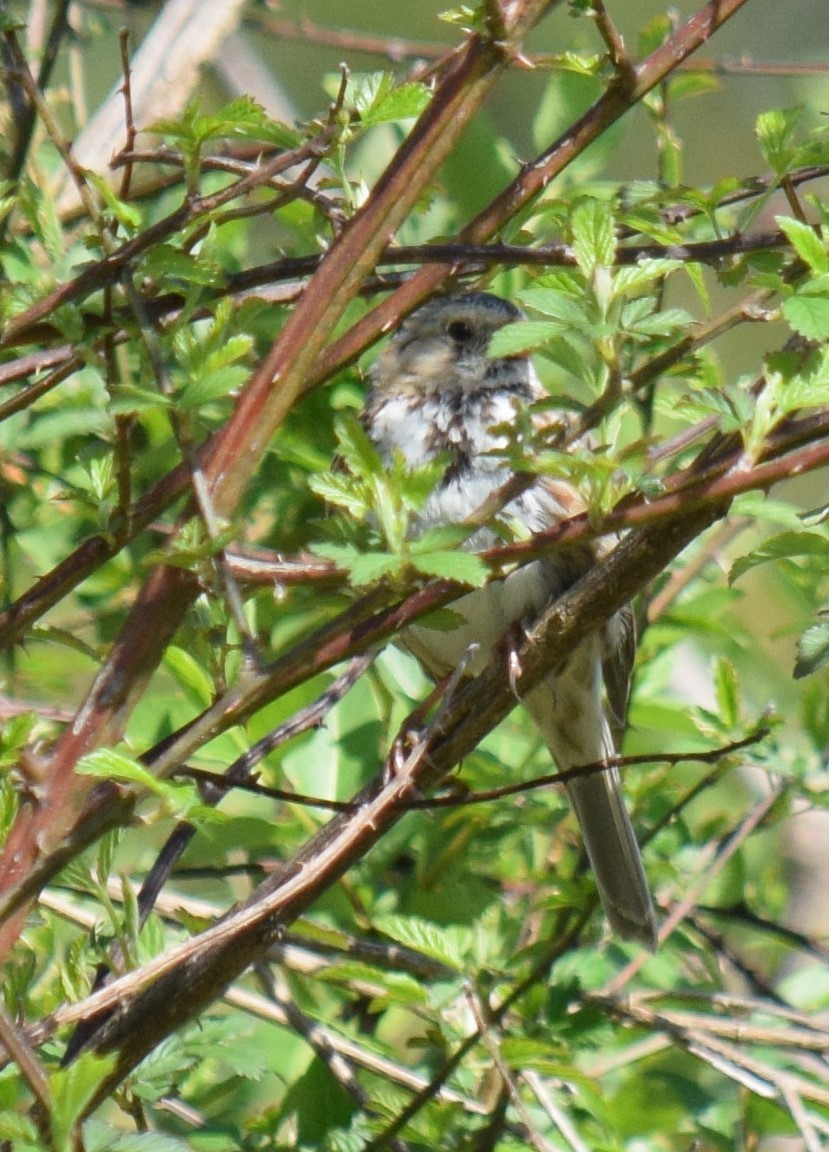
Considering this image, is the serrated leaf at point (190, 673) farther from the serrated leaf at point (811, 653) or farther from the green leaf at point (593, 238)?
the green leaf at point (593, 238)

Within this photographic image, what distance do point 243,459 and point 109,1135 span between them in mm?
654

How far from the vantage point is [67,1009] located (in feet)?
5.60

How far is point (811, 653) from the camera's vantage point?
6.20 ft

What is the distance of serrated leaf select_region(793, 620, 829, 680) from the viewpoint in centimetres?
189

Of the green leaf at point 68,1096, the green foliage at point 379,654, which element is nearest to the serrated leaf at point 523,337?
the green foliage at point 379,654

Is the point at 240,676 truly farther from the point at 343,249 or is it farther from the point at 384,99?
the point at 384,99

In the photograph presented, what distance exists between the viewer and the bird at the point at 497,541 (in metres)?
2.96

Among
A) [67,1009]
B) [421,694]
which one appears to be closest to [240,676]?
[67,1009]

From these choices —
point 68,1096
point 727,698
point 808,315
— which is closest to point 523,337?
point 808,315

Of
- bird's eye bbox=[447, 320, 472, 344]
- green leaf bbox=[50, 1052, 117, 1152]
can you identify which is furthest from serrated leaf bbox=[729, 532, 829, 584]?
bird's eye bbox=[447, 320, 472, 344]

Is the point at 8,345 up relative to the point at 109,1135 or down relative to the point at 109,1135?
up

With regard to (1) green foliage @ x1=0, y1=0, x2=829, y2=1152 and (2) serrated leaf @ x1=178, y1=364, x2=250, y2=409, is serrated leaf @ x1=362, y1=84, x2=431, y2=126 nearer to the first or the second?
(1) green foliage @ x1=0, y1=0, x2=829, y2=1152

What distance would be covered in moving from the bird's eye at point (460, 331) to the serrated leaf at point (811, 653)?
1555 mm

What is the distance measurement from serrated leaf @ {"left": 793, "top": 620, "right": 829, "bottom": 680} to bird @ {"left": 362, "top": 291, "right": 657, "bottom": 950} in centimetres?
97
